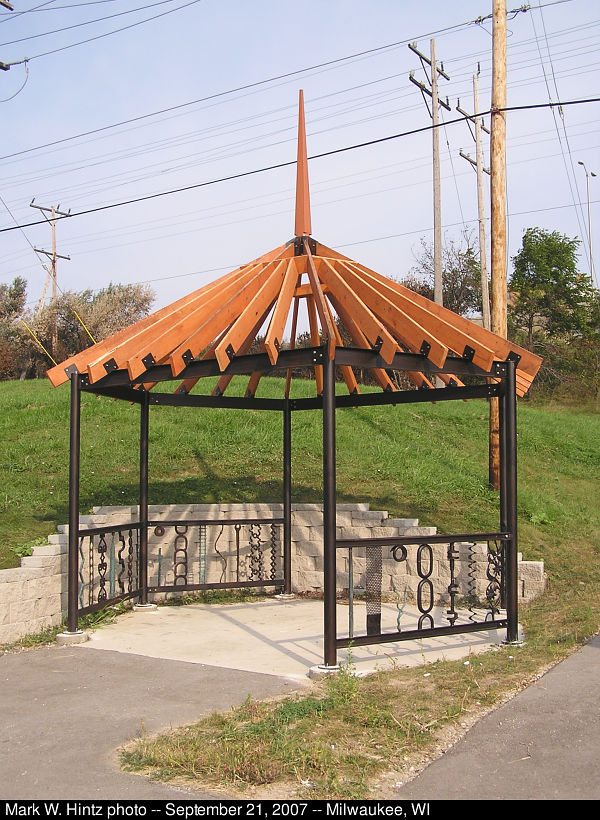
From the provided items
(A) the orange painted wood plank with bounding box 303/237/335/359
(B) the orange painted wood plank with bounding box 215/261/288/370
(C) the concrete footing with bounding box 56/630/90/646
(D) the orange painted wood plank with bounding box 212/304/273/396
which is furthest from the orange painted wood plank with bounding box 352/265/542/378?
(C) the concrete footing with bounding box 56/630/90/646

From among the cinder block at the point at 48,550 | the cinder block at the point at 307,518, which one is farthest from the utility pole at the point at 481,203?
the cinder block at the point at 48,550

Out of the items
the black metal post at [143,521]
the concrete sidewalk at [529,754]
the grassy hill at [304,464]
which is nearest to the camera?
the concrete sidewalk at [529,754]

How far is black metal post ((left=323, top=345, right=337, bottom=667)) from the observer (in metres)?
5.98

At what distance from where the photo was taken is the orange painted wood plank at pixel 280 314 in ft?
20.7

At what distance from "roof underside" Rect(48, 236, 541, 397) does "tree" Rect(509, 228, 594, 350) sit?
22.5m

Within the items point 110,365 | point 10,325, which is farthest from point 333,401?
point 10,325

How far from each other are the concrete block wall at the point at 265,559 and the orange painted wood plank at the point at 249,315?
2914 millimetres

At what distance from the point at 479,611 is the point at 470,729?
3.92 metres

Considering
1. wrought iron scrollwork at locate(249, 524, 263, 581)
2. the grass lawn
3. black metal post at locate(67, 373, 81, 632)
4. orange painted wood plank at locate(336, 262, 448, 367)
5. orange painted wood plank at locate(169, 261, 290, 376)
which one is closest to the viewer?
the grass lawn

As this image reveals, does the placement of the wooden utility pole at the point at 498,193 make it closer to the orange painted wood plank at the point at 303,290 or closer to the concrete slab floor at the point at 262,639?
the concrete slab floor at the point at 262,639

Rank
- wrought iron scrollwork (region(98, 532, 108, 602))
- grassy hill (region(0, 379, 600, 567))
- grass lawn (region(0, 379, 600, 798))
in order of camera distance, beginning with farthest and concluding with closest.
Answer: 1. grassy hill (region(0, 379, 600, 567))
2. wrought iron scrollwork (region(98, 532, 108, 602))
3. grass lawn (region(0, 379, 600, 798))

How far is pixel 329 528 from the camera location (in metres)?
5.96

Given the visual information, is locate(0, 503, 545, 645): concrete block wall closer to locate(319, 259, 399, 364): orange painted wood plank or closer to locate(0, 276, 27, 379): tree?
locate(319, 259, 399, 364): orange painted wood plank
